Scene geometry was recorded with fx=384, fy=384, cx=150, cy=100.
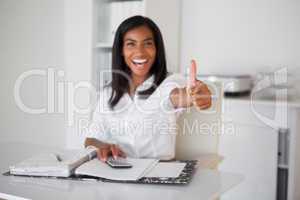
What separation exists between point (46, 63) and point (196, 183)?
1576 mm

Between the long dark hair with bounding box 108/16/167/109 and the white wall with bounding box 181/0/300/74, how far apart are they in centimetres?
77

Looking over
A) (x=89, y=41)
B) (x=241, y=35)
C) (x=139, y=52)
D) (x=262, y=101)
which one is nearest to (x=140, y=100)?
(x=139, y=52)

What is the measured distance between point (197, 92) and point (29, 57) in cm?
136

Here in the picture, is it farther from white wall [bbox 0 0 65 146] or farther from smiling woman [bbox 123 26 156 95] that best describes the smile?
white wall [bbox 0 0 65 146]

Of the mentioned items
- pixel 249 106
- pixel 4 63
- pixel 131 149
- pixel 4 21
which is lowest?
pixel 131 149

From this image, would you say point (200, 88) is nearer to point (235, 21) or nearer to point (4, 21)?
point (235, 21)

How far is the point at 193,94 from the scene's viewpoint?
1.21 meters

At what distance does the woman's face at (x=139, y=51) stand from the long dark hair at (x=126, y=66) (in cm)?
2

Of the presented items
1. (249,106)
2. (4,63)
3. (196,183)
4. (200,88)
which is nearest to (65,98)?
(4,63)

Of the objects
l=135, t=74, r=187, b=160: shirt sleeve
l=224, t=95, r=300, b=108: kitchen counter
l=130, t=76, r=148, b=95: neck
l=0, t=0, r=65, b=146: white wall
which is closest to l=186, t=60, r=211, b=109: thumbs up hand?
l=135, t=74, r=187, b=160: shirt sleeve

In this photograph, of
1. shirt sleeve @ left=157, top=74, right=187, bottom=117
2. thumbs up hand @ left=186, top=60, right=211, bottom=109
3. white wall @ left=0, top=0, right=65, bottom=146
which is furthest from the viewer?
white wall @ left=0, top=0, right=65, bottom=146

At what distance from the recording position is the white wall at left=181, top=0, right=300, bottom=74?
6.60 ft

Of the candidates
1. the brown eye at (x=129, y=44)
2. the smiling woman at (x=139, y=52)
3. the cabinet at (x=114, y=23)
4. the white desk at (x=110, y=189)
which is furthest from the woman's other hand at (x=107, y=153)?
the cabinet at (x=114, y=23)

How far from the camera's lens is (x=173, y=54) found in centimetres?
220
